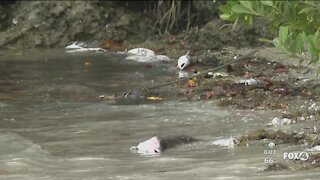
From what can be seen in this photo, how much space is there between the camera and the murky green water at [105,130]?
11.9 feet

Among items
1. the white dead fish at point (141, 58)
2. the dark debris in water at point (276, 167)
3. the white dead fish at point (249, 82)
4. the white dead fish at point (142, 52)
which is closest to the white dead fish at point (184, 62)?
the white dead fish at point (141, 58)

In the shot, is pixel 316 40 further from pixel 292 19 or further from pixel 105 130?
pixel 105 130

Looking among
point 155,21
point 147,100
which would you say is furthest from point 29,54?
point 147,100

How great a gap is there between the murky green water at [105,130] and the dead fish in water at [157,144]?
0.07 m

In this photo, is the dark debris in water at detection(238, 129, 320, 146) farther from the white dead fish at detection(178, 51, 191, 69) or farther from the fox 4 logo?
the white dead fish at detection(178, 51, 191, 69)

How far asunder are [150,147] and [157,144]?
0.05 m

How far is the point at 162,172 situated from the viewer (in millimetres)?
3553

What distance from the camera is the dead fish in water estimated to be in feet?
13.7

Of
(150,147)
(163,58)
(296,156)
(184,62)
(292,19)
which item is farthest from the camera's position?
(163,58)

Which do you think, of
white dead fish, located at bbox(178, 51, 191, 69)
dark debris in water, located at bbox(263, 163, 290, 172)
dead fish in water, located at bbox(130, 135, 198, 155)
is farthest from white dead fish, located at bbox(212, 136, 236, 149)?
white dead fish, located at bbox(178, 51, 191, 69)

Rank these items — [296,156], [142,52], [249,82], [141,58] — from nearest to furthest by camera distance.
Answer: [296,156]
[249,82]
[141,58]
[142,52]

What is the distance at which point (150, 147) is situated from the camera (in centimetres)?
420

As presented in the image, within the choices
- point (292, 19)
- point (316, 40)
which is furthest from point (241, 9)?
point (316, 40)

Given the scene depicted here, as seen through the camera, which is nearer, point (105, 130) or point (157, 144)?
point (157, 144)
